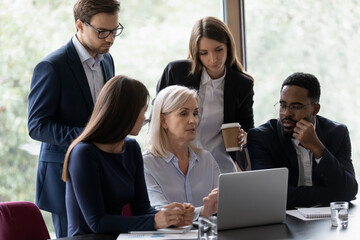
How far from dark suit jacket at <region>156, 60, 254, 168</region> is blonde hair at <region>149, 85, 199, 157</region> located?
1.22ft

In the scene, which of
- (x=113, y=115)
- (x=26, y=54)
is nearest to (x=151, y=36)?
(x=26, y=54)

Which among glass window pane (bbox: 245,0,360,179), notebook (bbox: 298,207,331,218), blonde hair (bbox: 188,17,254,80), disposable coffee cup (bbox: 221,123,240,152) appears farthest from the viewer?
glass window pane (bbox: 245,0,360,179)

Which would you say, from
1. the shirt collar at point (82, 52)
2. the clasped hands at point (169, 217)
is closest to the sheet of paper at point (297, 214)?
the clasped hands at point (169, 217)

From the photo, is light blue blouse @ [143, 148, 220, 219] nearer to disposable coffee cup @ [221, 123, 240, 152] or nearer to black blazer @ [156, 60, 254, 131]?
disposable coffee cup @ [221, 123, 240, 152]

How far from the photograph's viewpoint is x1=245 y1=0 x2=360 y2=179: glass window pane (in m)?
4.63

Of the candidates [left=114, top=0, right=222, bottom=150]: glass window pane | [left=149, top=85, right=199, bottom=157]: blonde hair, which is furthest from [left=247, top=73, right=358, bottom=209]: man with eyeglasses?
[left=114, top=0, right=222, bottom=150]: glass window pane

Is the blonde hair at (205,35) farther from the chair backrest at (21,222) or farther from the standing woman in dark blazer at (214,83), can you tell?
the chair backrest at (21,222)

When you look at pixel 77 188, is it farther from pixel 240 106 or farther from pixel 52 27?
pixel 52 27

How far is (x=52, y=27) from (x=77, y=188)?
195 cm

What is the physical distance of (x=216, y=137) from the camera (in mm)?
3354

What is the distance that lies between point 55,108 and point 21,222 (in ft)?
2.23

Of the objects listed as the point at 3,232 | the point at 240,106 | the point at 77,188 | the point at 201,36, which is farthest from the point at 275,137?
the point at 3,232

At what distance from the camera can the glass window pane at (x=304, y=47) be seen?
463cm

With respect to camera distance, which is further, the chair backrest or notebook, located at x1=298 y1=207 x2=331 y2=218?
notebook, located at x1=298 y1=207 x2=331 y2=218
